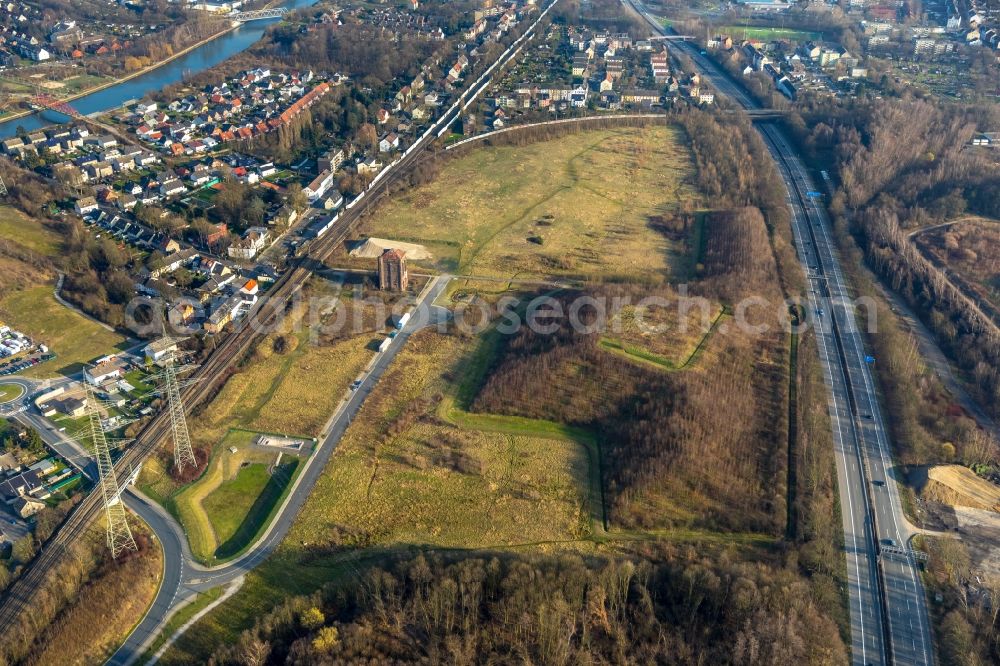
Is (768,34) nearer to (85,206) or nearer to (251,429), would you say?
(85,206)

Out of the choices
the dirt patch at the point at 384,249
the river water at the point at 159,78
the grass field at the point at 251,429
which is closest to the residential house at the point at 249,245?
the dirt patch at the point at 384,249

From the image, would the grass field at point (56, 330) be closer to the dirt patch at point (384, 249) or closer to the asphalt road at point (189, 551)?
the asphalt road at point (189, 551)

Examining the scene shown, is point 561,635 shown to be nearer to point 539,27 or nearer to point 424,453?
point 424,453

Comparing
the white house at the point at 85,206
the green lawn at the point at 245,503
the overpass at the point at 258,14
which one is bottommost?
the green lawn at the point at 245,503

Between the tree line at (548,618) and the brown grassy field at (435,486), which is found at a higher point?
the tree line at (548,618)

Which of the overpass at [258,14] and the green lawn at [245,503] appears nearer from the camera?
the green lawn at [245,503]

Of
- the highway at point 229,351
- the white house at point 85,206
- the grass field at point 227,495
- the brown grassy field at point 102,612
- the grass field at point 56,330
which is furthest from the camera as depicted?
the white house at point 85,206
